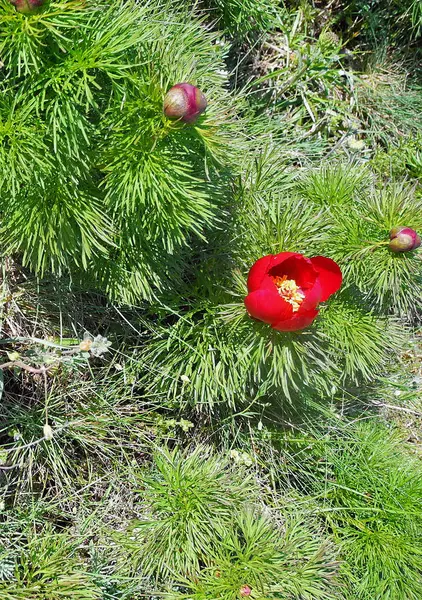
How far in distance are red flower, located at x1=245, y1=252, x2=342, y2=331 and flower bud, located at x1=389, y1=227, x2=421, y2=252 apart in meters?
0.20

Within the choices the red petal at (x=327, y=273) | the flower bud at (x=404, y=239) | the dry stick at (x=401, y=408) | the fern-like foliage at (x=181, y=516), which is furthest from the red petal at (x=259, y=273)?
the dry stick at (x=401, y=408)

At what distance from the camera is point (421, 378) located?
7.55 ft

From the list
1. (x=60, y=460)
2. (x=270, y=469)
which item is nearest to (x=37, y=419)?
(x=60, y=460)

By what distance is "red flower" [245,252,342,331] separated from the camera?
1.37 m

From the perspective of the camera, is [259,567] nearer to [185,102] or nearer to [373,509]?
[373,509]

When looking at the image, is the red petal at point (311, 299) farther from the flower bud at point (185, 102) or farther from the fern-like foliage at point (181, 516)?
the fern-like foliage at point (181, 516)

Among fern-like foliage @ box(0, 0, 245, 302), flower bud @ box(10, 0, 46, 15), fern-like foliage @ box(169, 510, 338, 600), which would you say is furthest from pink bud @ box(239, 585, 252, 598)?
flower bud @ box(10, 0, 46, 15)

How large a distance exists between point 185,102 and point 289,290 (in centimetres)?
52

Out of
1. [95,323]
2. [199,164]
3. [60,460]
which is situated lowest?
[60,460]

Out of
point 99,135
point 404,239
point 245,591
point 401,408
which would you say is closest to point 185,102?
point 99,135

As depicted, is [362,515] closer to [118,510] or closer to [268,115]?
[118,510]

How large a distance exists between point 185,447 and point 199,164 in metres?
0.91

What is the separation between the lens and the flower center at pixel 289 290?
1.46 meters

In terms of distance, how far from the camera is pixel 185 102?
1151 mm
